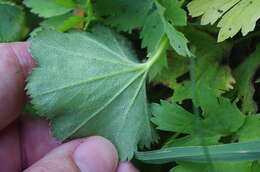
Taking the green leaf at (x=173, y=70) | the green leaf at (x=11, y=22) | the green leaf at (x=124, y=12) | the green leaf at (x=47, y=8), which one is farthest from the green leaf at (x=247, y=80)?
the green leaf at (x=11, y=22)

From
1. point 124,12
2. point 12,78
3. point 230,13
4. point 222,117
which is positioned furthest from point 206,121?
point 12,78

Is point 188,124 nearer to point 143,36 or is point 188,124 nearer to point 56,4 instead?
point 143,36

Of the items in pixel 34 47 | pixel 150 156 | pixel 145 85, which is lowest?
pixel 150 156

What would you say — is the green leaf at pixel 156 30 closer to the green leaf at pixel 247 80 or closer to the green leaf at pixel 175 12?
the green leaf at pixel 175 12

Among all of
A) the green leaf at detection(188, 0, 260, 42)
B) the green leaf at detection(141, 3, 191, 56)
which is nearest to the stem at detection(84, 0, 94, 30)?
the green leaf at detection(141, 3, 191, 56)

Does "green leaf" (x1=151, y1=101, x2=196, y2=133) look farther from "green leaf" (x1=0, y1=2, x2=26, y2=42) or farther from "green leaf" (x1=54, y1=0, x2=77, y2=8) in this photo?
"green leaf" (x1=0, y1=2, x2=26, y2=42)

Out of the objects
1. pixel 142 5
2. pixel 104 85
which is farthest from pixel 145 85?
pixel 142 5
